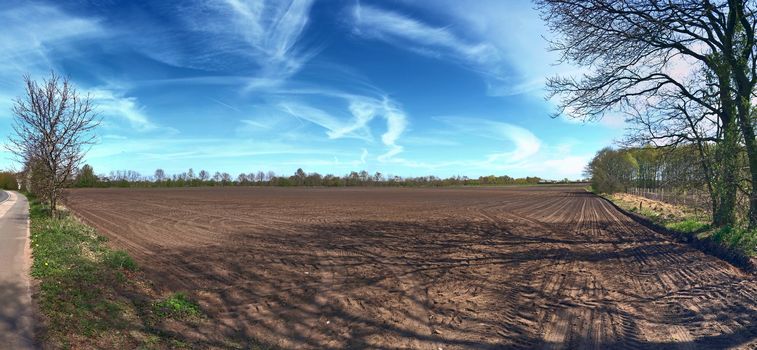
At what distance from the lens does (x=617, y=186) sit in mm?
67000

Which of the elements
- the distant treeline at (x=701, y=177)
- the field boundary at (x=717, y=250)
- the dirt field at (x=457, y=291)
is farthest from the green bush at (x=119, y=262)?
the distant treeline at (x=701, y=177)

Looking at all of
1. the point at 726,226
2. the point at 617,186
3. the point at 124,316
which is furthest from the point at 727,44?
the point at 617,186

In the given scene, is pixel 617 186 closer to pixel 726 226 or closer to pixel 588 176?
pixel 588 176

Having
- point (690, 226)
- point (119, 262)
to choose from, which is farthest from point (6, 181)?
point (690, 226)

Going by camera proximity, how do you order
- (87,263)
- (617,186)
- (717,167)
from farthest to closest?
(617,186) → (717,167) → (87,263)

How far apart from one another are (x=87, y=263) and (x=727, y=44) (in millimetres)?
18772

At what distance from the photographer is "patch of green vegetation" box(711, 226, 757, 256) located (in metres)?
11.1

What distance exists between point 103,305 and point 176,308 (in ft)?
3.43

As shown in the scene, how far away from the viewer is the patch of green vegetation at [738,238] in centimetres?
1106

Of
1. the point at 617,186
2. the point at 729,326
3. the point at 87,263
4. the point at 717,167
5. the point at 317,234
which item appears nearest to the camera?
the point at 729,326

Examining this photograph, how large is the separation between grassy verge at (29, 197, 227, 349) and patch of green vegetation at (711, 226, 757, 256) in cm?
1322

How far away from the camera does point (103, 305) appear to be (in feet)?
21.1

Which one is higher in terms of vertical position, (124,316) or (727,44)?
(727,44)

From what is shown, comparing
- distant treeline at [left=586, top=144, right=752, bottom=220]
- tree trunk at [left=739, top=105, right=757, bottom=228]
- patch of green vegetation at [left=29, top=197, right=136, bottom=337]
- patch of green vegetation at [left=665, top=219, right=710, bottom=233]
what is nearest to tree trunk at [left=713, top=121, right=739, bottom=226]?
distant treeline at [left=586, top=144, right=752, bottom=220]
